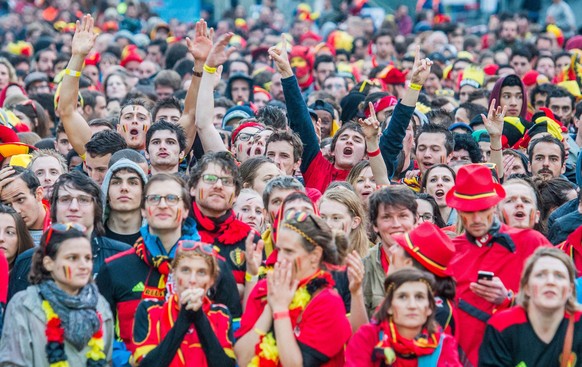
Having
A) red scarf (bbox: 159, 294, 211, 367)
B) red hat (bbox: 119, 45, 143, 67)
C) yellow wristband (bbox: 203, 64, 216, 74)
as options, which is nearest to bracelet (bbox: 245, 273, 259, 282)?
red scarf (bbox: 159, 294, 211, 367)

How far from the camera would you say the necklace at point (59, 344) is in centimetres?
659

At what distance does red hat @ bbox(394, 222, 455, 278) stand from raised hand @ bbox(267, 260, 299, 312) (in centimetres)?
69

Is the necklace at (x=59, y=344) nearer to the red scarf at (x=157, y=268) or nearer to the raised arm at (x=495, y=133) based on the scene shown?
the red scarf at (x=157, y=268)

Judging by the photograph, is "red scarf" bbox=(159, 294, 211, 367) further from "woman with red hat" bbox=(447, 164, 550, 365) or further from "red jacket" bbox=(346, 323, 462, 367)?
"woman with red hat" bbox=(447, 164, 550, 365)

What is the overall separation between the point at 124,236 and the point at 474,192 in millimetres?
2334

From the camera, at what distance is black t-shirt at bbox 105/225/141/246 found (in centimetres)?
801

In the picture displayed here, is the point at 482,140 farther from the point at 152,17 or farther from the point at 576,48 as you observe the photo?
the point at 152,17

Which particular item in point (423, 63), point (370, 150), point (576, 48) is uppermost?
point (576, 48)

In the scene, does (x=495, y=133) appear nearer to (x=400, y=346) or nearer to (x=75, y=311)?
(x=400, y=346)

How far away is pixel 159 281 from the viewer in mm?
7094

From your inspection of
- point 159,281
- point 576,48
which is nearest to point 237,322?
point 159,281

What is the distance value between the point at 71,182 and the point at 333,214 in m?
1.68

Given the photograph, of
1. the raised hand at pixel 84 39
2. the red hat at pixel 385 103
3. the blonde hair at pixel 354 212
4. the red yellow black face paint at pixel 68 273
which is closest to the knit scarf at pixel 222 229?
the blonde hair at pixel 354 212

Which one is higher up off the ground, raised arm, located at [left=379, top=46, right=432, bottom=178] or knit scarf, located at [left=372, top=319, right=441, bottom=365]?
raised arm, located at [left=379, top=46, right=432, bottom=178]
